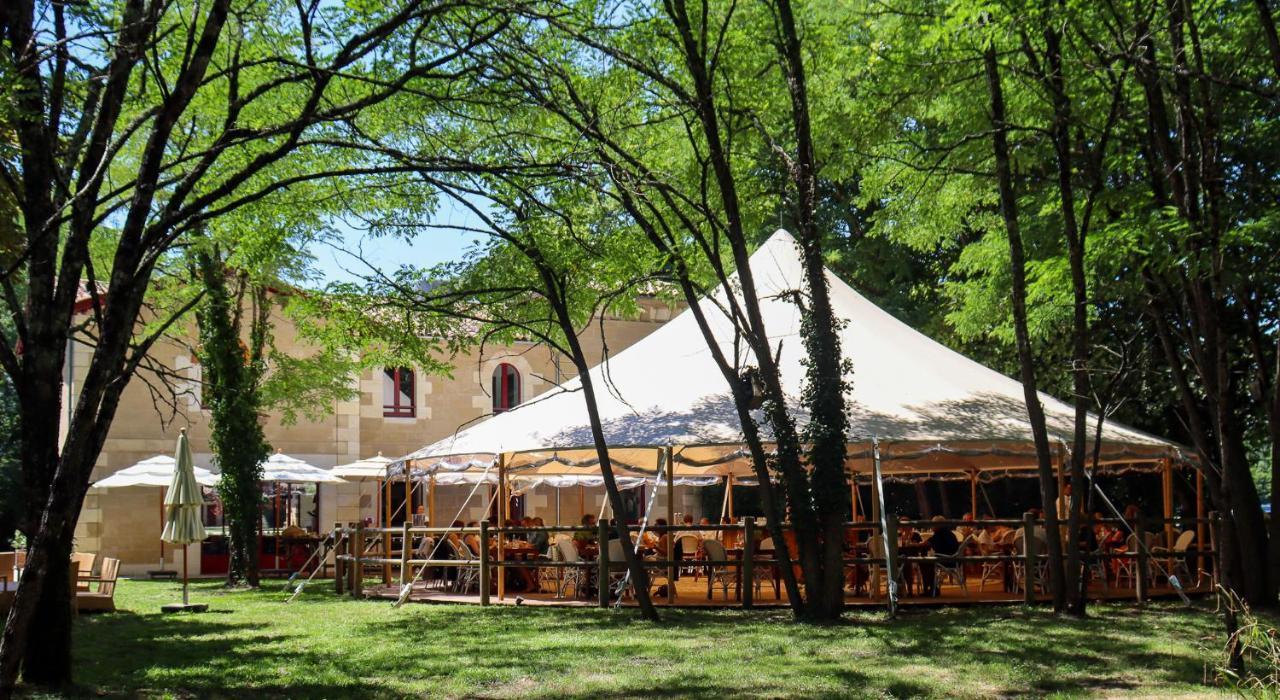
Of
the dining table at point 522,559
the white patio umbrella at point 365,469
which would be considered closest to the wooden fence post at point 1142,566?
the dining table at point 522,559

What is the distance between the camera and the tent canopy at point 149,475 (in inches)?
876

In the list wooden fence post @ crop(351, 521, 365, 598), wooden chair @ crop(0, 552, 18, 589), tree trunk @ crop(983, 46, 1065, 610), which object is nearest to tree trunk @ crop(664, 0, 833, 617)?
tree trunk @ crop(983, 46, 1065, 610)

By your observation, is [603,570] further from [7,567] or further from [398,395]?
[398,395]

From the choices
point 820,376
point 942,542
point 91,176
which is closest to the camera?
point 91,176

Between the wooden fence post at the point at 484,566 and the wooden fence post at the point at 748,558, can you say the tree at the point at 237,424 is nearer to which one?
the wooden fence post at the point at 484,566

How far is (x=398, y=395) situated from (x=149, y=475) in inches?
275

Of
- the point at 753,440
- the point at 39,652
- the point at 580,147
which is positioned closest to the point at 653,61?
the point at 580,147

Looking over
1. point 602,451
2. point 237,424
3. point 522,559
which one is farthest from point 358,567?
point 602,451

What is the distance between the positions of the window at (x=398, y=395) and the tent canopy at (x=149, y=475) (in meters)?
5.13

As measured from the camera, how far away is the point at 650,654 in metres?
9.92

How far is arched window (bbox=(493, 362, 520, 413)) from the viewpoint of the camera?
29625mm

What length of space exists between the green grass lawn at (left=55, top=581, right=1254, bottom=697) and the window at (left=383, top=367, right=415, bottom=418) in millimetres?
14245

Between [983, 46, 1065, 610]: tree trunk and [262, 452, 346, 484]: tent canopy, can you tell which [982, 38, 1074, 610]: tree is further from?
[262, 452, 346, 484]: tent canopy

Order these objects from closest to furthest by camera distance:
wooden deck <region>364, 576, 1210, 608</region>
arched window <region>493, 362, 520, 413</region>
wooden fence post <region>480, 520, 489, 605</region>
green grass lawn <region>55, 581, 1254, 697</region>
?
green grass lawn <region>55, 581, 1254, 697</region>, wooden deck <region>364, 576, 1210, 608</region>, wooden fence post <region>480, 520, 489, 605</region>, arched window <region>493, 362, 520, 413</region>
